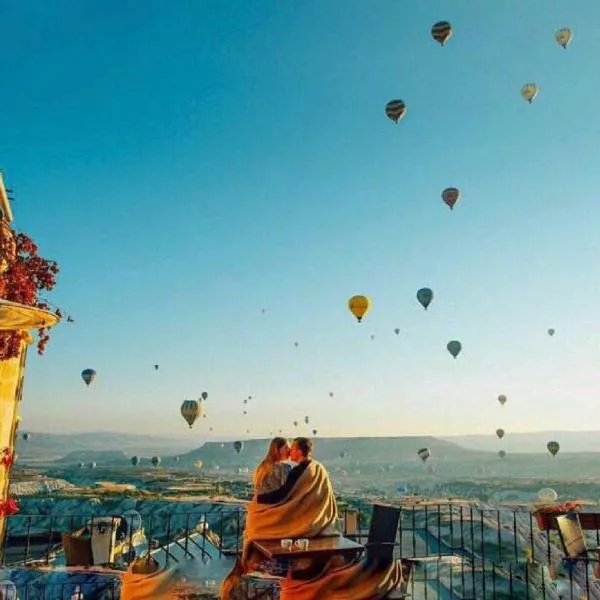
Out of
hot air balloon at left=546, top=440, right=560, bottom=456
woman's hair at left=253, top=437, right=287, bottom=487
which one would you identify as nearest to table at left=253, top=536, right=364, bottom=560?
woman's hair at left=253, top=437, right=287, bottom=487

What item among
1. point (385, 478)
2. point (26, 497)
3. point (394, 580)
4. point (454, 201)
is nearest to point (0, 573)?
point (394, 580)

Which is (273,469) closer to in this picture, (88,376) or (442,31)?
(442,31)

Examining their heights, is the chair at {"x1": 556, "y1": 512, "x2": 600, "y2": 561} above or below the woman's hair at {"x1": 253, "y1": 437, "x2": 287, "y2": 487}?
below

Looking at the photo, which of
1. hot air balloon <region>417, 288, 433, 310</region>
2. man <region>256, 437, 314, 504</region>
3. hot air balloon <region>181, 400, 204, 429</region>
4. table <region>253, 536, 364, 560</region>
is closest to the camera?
table <region>253, 536, 364, 560</region>

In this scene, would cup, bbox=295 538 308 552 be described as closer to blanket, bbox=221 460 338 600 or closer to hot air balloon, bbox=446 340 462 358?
blanket, bbox=221 460 338 600

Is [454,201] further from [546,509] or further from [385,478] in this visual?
[385,478]
